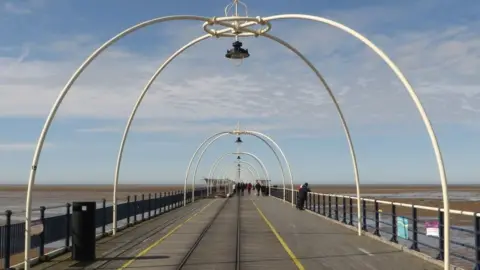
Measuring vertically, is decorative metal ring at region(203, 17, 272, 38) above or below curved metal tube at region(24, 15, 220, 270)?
above

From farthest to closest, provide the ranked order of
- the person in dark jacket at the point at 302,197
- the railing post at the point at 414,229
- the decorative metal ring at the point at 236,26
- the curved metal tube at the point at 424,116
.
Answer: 1. the person in dark jacket at the point at 302,197
2. the decorative metal ring at the point at 236,26
3. the railing post at the point at 414,229
4. the curved metal tube at the point at 424,116

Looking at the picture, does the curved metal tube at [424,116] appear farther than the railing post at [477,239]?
Yes

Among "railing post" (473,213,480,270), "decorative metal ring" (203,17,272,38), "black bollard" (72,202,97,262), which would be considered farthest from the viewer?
"decorative metal ring" (203,17,272,38)

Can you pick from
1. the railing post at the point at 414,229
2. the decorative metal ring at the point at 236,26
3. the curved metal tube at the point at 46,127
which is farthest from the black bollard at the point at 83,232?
the railing post at the point at 414,229

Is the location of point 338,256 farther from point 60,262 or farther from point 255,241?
point 60,262

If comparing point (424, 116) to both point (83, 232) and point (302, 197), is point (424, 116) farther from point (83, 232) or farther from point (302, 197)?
point (302, 197)

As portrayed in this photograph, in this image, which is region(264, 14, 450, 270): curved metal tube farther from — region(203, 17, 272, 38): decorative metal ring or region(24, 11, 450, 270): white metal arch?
region(203, 17, 272, 38): decorative metal ring

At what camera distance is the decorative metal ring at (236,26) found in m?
15.9

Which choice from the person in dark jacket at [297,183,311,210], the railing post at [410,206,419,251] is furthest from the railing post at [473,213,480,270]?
the person in dark jacket at [297,183,311,210]

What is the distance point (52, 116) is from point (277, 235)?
9.42 metres

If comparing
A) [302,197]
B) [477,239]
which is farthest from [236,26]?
[302,197]

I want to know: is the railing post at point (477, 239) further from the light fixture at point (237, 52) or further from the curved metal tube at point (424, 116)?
the light fixture at point (237, 52)

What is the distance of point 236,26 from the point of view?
16.2 meters

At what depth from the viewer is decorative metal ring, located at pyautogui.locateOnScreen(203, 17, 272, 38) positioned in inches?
627
